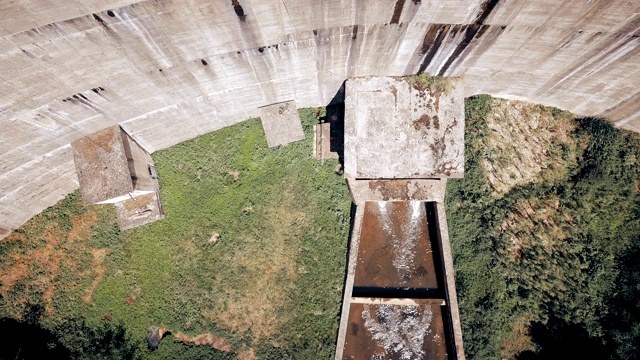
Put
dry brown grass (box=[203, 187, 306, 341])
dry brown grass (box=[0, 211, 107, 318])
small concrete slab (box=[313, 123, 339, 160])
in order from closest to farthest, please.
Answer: dry brown grass (box=[0, 211, 107, 318])
dry brown grass (box=[203, 187, 306, 341])
small concrete slab (box=[313, 123, 339, 160])

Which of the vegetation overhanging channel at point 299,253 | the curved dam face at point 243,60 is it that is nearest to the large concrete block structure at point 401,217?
the vegetation overhanging channel at point 299,253

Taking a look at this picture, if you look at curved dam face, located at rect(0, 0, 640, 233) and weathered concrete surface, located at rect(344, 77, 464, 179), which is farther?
weathered concrete surface, located at rect(344, 77, 464, 179)

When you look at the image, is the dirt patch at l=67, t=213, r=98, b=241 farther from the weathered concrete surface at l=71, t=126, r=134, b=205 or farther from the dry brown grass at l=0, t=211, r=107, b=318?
the weathered concrete surface at l=71, t=126, r=134, b=205

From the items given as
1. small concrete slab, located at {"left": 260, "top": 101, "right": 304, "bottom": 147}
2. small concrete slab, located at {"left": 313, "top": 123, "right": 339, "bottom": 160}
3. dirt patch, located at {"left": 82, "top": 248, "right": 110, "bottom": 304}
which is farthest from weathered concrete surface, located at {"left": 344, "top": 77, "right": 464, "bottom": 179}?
dirt patch, located at {"left": 82, "top": 248, "right": 110, "bottom": 304}

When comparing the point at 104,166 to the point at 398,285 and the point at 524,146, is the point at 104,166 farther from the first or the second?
the point at 524,146

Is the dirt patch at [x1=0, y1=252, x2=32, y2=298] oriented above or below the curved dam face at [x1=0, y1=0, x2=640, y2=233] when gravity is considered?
below

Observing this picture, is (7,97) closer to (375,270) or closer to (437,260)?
(375,270)

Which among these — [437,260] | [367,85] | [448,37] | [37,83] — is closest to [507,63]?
[448,37]
